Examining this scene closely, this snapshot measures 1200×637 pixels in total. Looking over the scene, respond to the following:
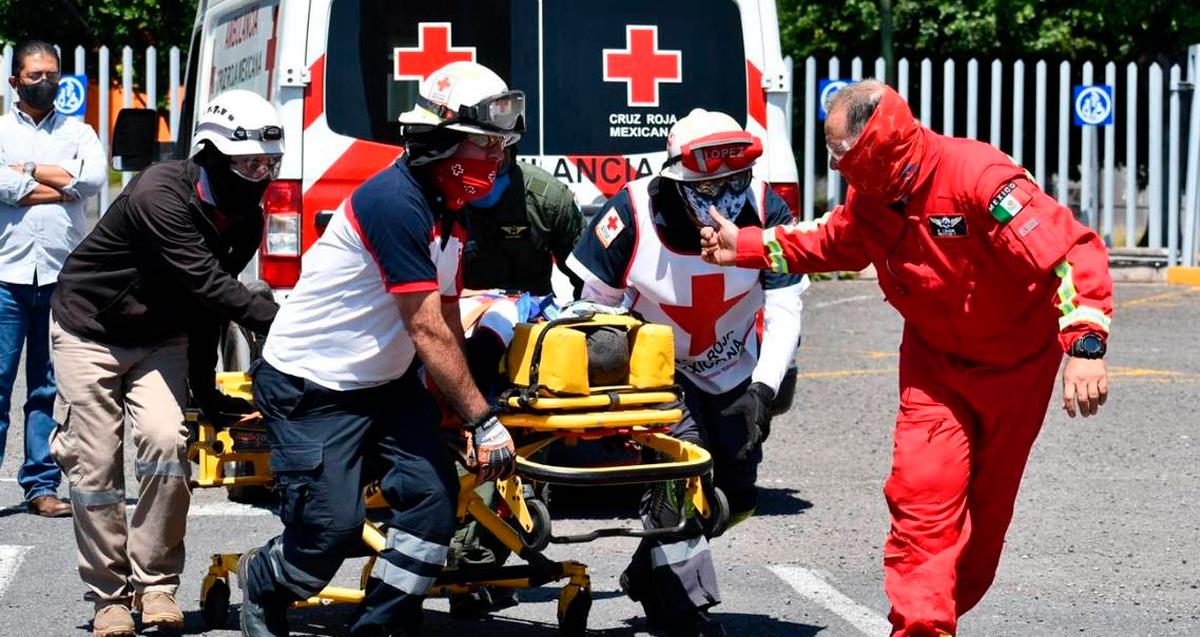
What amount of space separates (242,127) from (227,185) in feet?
0.77

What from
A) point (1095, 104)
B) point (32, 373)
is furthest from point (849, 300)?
point (32, 373)

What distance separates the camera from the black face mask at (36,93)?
354 inches

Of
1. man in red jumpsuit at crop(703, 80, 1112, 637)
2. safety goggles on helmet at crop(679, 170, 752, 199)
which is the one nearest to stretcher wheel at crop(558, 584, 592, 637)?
man in red jumpsuit at crop(703, 80, 1112, 637)

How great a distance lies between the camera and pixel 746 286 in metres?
6.72

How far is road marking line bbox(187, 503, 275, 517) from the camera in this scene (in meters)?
8.94

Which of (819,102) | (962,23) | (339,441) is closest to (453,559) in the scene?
(339,441)

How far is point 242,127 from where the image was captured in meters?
6.35

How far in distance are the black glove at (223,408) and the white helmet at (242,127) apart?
853mm

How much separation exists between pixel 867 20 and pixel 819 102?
32.0 feet

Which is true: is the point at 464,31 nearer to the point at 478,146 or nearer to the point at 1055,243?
the point at 478,146

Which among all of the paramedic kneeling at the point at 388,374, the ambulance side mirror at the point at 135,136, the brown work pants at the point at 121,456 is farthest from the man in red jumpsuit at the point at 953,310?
the ambulance side mirror at the point at 135,136

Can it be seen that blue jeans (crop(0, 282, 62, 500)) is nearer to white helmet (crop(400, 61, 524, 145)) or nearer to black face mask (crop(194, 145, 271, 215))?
black face mask (crop(194, 145, 271, 215))

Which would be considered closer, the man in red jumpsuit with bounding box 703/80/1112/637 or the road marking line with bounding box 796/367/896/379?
the man in red jumpsuit with bounding box 703/80/1112/637

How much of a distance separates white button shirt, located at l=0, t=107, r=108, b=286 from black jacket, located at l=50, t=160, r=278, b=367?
7.00ft
